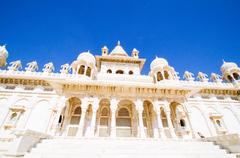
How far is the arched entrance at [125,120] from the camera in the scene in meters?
15.4

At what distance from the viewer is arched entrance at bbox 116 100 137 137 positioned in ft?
50.6

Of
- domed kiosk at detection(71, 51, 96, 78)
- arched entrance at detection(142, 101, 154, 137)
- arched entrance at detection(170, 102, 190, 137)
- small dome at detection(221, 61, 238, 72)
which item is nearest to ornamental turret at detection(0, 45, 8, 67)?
domed kiosk at detection(71, 51, 96, 78)

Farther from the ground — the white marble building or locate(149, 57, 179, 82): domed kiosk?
locate(149, 57, 179, 82): domed kiosk

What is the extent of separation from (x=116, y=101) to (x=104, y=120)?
3.16 meters

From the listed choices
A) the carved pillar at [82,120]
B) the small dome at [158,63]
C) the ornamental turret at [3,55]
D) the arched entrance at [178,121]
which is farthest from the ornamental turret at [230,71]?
the ornamental turret at [3,55]

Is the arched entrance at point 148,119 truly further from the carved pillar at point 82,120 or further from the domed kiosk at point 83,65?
the domed kiosk at point 83,65

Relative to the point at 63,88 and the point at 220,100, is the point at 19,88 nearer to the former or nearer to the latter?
the point at 63,88

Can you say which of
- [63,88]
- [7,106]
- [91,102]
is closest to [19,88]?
[7,106]

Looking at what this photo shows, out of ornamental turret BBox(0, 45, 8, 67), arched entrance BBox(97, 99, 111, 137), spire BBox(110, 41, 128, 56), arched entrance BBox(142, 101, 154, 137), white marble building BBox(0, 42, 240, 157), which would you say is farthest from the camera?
spire BBox(110, 41, 128, 56)

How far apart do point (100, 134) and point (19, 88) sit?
1290cm

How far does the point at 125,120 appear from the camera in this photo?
16.3 m

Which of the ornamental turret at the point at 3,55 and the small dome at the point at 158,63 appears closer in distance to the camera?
the small dome at the point at 158,63

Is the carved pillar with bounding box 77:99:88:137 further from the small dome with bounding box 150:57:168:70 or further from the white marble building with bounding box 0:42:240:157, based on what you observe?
the small dome with bounding box 150:57:168:70

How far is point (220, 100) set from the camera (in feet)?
70.4
